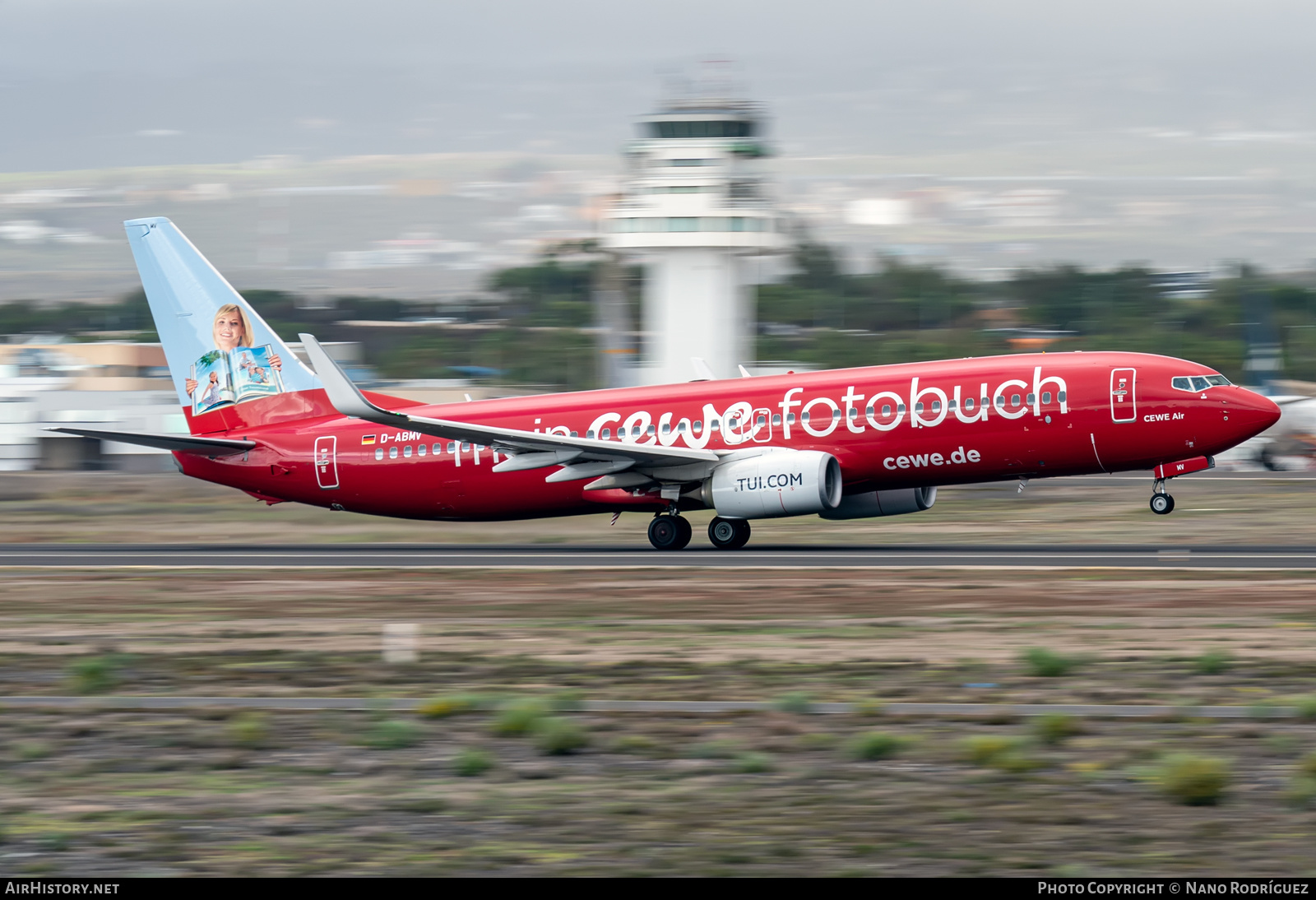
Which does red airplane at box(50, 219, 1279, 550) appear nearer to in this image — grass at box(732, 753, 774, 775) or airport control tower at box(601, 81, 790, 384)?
grass at box(732, 753, 774, 775)

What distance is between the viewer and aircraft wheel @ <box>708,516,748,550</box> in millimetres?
30391

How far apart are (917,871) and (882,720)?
4047 millimetres

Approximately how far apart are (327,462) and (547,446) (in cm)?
656

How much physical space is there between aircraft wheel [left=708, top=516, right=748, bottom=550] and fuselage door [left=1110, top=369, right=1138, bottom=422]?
7852 mm

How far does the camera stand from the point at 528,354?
145250 mm

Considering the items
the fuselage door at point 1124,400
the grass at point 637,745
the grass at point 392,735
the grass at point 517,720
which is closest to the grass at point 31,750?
the grass at point 392,735

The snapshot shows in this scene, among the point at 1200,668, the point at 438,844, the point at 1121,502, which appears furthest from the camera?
the point at 1121,502

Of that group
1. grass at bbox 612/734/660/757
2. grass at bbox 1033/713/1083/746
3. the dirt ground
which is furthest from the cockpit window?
grass at bbox 612/734/660/757

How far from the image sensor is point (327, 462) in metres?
33.4

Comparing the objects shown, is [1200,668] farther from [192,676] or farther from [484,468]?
[484,468]

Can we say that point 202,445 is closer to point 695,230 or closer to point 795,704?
point 795,704

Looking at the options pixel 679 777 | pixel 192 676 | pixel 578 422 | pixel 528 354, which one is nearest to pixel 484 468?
pixel 578 422

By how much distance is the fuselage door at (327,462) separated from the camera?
33.4 metres

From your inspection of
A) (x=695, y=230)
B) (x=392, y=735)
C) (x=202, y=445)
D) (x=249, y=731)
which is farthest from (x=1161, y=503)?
(x=695, y=230)
